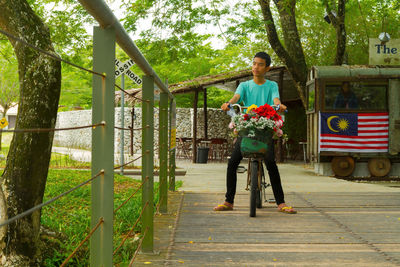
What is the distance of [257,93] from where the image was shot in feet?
18.4

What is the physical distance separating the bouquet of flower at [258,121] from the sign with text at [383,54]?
9638mm

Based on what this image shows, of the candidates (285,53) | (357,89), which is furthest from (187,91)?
(357,89)

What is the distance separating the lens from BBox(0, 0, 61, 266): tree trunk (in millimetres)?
4297

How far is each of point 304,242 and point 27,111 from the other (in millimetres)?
2529

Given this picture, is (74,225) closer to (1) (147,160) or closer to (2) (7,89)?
(1) (147,160)

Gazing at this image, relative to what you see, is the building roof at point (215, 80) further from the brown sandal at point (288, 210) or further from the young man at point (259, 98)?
the brown sandal at point (288, 210)

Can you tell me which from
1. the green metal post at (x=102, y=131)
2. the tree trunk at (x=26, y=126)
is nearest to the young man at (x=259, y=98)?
the tree trunk at (x=26, y=126)

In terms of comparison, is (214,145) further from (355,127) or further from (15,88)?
(15,88)

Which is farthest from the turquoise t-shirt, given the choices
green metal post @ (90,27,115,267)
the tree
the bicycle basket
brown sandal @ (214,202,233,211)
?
the tree

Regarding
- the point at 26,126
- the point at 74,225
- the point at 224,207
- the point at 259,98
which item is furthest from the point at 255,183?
the point at 26,126

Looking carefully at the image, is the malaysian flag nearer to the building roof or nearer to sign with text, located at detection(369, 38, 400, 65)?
sign with text, located at detection(369, 38, 400, 65)

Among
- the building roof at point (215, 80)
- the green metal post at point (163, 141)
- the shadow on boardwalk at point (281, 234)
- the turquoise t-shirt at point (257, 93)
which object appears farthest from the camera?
the building roof at point (215, 80)

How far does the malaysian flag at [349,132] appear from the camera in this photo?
1322cm

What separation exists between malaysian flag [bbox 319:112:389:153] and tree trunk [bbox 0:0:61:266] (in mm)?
9860
